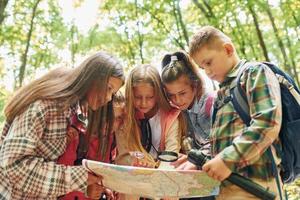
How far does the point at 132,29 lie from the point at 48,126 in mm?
8714

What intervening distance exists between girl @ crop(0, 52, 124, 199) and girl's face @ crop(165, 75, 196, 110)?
0.53 meters

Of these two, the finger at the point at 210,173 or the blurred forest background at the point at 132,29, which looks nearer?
the finger at the point at 210,173

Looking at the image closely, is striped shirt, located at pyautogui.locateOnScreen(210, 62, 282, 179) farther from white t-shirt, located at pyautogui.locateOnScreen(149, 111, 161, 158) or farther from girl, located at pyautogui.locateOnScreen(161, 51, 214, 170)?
white t-shirt, located at pyautogui.locateOnScreen(149, 111, 161, 158)

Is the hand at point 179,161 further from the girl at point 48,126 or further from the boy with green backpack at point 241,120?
the girl at point 48,126

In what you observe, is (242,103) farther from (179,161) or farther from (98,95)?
(98,95)

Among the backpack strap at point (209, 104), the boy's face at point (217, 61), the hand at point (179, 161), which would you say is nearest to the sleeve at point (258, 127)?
the boy's face at point (217, 61)

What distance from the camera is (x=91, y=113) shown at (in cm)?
256

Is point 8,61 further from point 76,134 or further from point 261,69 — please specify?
point 261,69

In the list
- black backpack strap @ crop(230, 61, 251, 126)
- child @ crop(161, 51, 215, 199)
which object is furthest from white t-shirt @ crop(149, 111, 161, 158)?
black backpack strap @ crop(230, 61, 251, 126)

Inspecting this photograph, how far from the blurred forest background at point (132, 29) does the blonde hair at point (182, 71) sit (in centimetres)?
410

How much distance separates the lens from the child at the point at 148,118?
2.82 m

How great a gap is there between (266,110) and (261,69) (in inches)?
9.7

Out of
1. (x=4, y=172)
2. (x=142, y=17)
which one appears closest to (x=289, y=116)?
(x=4, y=172)

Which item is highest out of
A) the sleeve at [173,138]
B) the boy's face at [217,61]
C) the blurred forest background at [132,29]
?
the blurred forest background at [132,29]
